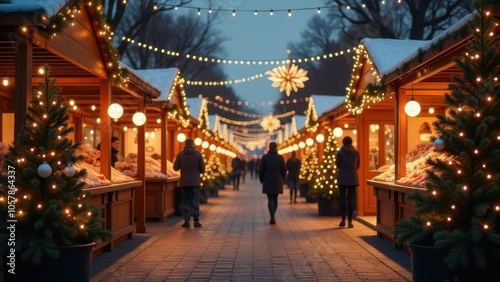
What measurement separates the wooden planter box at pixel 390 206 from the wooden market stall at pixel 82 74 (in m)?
4.58

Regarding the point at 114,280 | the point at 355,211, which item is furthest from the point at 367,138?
the point at 114,280

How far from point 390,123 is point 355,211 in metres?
2.44

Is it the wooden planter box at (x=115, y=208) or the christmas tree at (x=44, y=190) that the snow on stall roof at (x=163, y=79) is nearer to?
the wooden planter box at (x=115, y=208)

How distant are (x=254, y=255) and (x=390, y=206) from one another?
312cm

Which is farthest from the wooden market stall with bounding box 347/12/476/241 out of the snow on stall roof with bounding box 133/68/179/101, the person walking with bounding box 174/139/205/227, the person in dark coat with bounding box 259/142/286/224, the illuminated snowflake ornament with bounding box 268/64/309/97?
the snow on stall roof with bounding box 133/68/179/101

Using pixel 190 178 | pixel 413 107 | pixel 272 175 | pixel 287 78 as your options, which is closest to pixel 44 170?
pixel 413 107

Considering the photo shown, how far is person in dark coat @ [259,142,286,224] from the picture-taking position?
1841cm

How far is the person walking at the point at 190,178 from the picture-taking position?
1758cm

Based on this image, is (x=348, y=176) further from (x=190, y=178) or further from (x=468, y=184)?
(x=468, y=184)

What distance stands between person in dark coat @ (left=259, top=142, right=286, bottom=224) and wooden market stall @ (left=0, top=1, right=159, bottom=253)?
3.16m

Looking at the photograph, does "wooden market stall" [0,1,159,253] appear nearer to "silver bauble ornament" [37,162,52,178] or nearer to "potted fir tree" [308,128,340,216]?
"silver bauble ornament" [37,162,52,178]

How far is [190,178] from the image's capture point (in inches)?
693

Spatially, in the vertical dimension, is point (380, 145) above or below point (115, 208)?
above

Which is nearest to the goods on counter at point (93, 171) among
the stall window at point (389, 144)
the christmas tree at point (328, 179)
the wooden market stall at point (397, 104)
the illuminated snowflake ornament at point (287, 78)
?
the wooden market stall at point (397, 104)
